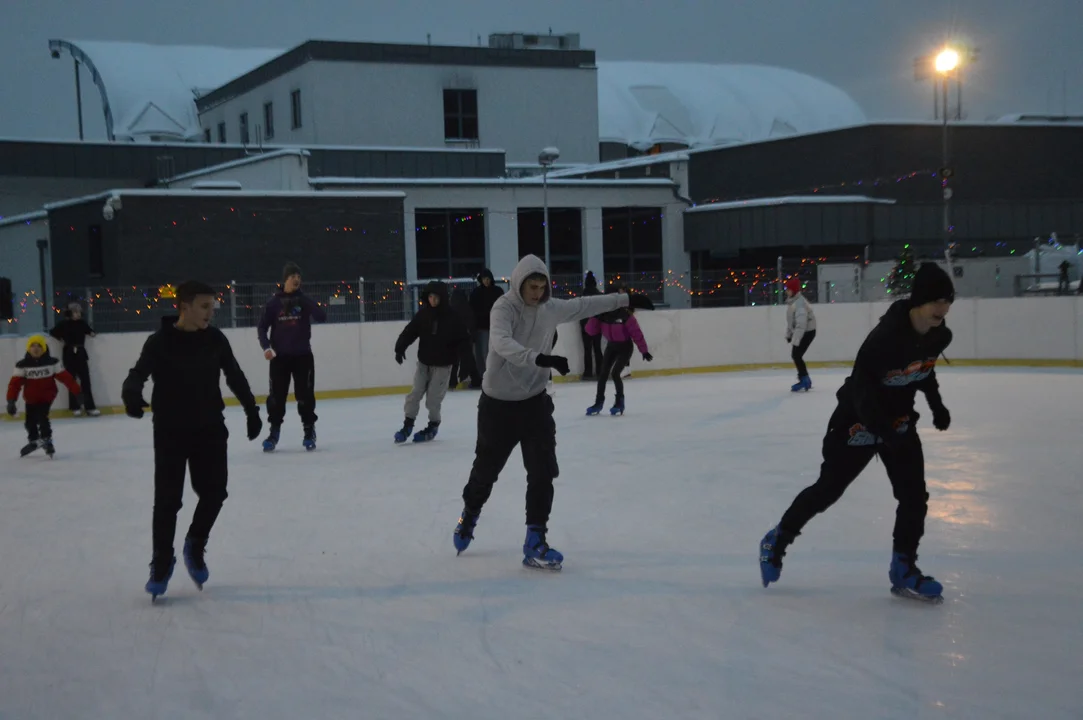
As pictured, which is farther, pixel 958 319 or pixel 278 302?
pixel 958 319

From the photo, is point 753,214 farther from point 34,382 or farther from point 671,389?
point 34,382

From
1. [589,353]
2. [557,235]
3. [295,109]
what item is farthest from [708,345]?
[295,109]

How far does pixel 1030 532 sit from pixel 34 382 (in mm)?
7893

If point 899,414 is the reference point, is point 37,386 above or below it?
below

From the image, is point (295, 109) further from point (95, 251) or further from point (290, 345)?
point (290, 345)

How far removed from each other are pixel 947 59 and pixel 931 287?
23053 millimetres

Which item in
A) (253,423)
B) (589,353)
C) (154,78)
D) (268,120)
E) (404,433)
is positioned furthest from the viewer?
(154,78)

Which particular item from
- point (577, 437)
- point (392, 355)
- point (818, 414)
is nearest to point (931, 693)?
point (577, 437)

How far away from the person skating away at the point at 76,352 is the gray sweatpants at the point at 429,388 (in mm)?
5868

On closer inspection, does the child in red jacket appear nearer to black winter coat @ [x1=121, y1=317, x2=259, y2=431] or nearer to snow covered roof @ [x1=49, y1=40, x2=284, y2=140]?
black winter coat @ [x1=121, y1=317, x2=259, y2=431]

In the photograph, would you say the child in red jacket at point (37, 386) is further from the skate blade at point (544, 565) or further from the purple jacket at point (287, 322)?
the skate blade at point (544, 565)

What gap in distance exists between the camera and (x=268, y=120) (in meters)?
39.2

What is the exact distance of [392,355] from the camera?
16.6 metres

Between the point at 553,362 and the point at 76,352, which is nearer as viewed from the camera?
the point at 553,362
